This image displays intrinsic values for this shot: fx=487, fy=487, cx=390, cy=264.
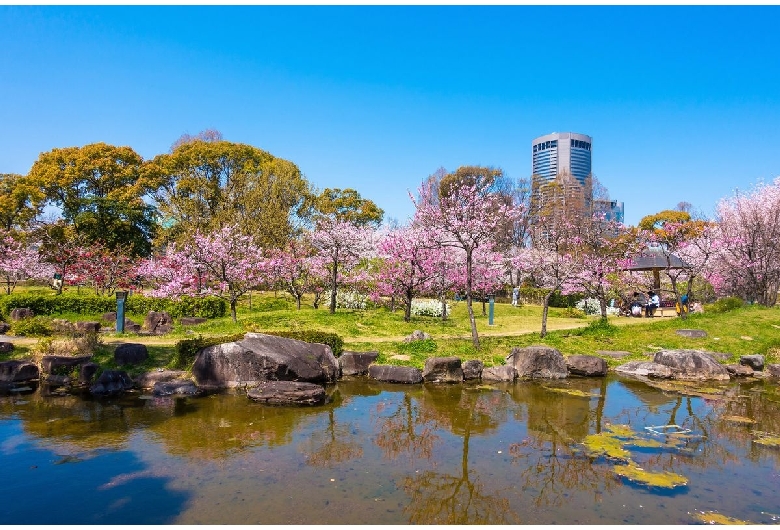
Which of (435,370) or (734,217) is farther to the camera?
(734,217)

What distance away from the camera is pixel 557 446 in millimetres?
8867

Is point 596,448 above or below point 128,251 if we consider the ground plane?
below

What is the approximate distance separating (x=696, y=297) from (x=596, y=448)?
36.3m

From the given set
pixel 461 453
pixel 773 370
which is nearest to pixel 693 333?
pixel 773 370

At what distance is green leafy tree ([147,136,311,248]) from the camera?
35.8 m

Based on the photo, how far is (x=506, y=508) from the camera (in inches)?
255

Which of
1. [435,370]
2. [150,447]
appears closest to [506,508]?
[150,447]

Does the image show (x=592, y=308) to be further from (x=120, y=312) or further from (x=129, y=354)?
(x=129, y=354)

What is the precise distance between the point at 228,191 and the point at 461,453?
37055 millimetres

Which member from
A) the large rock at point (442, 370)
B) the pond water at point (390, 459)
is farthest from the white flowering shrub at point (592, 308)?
the large rock at point (442, 370)

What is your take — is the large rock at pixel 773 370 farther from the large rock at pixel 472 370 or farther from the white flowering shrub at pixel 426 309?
the white flowering shrub at pixel 426 309

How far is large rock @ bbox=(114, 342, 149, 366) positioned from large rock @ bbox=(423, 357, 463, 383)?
26.6 ft

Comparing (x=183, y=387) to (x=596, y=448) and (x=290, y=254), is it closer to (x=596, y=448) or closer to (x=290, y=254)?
(x=596, y=448)

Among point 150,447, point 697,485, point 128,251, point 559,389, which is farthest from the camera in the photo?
point 128,251
